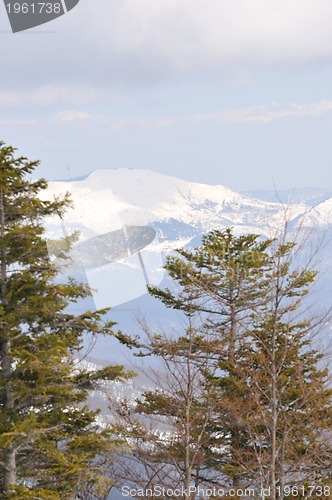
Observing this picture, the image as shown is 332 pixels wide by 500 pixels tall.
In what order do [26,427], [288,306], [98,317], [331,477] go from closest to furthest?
1. [26,427]
2. [288,306]
3. [98,317]
4. [331,477]

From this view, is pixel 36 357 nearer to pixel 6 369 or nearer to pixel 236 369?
→ pixel 6 369

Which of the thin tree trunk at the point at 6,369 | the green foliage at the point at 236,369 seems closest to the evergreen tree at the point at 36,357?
the thin tree trunk at the point at 6,369

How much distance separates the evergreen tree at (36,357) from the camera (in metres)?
11.6

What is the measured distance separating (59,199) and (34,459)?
17.0 ft

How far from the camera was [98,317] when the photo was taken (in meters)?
12.7

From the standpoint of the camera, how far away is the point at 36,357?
11.3 m

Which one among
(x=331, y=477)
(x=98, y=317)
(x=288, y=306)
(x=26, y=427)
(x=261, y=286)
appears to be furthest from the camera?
(x=261, y=286)

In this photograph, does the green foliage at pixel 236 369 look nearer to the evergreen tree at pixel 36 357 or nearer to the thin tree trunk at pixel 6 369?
the evergreen tree at pixel 36 357

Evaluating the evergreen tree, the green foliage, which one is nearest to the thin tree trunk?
the evergreen tree

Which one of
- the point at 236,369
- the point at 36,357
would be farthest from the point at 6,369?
the point at 236,369

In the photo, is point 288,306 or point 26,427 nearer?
point 26,427

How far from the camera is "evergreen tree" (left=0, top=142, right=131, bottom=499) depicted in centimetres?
1165

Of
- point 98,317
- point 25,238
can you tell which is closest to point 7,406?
point 98,317

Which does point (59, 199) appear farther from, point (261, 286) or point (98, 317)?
point (261, 286)
